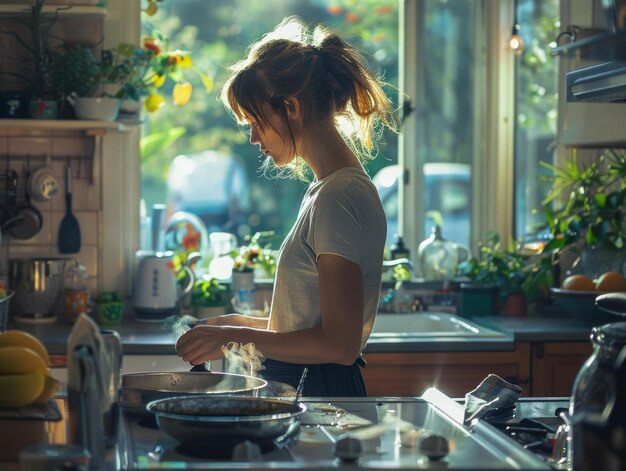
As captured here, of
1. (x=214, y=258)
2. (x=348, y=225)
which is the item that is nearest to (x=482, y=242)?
(x=214, y=258)

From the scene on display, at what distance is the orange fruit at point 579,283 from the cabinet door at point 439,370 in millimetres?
277

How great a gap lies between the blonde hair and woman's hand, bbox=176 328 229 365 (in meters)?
0.45

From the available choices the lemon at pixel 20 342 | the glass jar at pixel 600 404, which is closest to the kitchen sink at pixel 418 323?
the lemon at pixel 20 342

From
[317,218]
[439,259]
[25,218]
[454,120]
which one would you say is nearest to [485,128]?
[454,120]

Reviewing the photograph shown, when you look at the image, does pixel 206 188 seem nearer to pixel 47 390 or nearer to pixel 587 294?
pixel 587 294

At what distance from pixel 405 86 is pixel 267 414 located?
2790 millimetres

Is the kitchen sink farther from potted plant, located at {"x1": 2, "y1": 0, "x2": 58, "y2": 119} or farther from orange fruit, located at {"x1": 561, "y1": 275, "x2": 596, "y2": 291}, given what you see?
potted plant, located at {"x1": 2, "y1": 0, "x2": 58, "y2": 119}

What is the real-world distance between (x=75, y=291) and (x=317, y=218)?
5.94 ft

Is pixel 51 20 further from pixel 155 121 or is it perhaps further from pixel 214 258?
pixel 155 121

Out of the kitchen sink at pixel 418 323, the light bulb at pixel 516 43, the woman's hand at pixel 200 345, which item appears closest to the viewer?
the woman's hand at pixel 200 345

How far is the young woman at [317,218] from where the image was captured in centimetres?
193

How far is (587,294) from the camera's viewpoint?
134 inches

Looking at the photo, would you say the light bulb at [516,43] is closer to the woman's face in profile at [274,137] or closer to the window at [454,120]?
the window at [454,120]

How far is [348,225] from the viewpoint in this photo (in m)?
1.97
